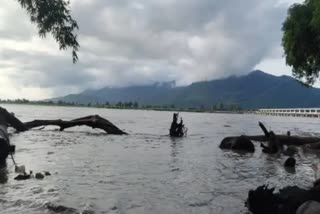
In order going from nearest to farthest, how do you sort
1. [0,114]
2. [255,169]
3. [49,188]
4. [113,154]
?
[49,188] < [255,169] < [113,154] < [0,114]

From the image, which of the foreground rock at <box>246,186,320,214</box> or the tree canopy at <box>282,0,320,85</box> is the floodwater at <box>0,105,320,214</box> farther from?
the tree canopy at <box>282,0,320,85</box>

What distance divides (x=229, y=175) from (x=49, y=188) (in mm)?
7998

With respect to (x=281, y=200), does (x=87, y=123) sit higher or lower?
higher

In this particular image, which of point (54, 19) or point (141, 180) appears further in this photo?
point (141, 180)

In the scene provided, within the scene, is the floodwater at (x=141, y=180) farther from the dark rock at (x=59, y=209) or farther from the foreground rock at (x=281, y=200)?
the foreground rock at (x=281, y=200)

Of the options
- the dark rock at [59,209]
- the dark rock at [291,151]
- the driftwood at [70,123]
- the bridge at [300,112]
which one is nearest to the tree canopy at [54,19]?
the dark rock at [59,209]

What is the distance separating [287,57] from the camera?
43250 millimetres

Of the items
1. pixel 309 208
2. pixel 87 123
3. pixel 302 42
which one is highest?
pixel 302 42

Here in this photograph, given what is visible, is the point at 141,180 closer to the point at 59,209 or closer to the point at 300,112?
the point at 59,209

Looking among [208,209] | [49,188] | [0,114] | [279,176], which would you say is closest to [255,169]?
[279,176]

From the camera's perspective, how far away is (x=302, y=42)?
1578 inches

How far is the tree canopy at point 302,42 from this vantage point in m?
39.8

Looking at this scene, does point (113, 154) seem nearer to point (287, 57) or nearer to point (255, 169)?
point (255, 169)

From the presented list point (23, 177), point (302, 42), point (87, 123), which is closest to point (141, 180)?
point (23, 177)
